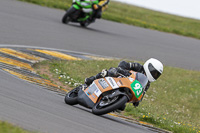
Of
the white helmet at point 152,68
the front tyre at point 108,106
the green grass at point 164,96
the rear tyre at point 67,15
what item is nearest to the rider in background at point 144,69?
the white helmet at point 152,68

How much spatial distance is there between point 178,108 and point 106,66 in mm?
2888

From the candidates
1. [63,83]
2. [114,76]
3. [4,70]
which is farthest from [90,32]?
[114,76]

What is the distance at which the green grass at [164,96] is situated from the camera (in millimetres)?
8539

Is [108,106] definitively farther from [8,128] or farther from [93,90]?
[8,128]

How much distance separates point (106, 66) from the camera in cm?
1262

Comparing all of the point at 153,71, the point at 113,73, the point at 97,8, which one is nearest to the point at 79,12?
the point at 97,8

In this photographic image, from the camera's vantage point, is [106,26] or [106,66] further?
[106,26]

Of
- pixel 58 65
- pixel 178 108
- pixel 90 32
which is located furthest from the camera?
pixel 90 32

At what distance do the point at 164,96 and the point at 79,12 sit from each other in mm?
8024

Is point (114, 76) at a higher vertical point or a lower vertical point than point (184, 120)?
higher

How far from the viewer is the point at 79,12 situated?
18.2 metres

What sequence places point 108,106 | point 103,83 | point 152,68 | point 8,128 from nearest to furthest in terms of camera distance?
point 8,128 → point 108,106 → point 103,83 → point 152,68

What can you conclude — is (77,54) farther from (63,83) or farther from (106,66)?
(63,83)

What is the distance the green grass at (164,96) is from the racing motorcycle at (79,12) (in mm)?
5158
